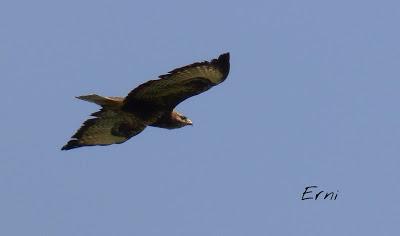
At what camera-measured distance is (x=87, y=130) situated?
1909cm

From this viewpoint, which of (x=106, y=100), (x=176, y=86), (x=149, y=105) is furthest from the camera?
(x=149, y=105)

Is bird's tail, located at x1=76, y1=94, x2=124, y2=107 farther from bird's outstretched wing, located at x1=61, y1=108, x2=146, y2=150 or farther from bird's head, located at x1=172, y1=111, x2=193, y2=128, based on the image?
bird's head, located at x1=172, y1=111, x2=193, y2=128

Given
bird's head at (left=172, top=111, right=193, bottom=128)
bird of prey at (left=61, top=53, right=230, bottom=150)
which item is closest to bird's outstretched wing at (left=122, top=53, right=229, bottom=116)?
bird of prey at (left=61, top=53, right=230, bottom=150)

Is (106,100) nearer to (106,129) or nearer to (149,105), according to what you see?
(149,105)

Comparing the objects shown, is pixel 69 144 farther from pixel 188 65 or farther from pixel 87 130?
pixel 188 65

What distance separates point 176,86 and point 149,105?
2.37ft

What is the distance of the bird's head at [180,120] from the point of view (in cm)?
1883

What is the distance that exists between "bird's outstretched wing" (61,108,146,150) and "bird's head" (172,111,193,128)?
1.70ft

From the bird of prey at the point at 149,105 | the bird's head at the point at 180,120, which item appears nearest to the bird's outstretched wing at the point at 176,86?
the bird of prey at the point at 149,105

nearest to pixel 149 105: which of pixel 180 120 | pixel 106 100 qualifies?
pixel 106 100

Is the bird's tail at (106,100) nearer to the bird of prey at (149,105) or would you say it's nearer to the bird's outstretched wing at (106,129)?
the bird of prey at (149,105)

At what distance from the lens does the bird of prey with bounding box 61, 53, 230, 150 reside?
56.4 feet

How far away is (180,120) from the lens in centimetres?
1891

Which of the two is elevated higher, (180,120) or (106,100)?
(180,120)
